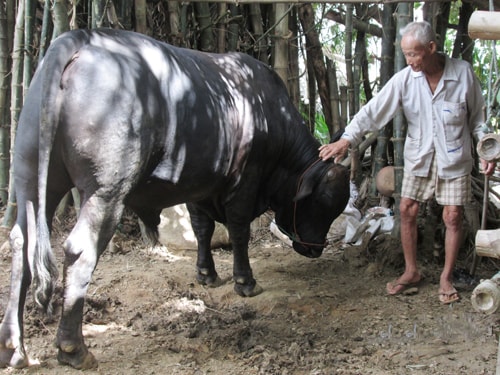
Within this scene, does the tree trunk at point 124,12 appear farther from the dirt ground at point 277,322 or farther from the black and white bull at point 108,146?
the dirt ground at point 277,322

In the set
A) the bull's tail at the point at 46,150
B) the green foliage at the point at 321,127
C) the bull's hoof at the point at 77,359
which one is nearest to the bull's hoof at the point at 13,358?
the bull's hoof at the point at 77,359

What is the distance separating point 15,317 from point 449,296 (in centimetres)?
308

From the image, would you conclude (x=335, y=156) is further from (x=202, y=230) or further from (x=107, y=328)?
(x=107, y=328)

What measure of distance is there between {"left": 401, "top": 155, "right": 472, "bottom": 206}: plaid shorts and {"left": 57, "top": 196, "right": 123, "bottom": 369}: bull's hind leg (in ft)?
7.80

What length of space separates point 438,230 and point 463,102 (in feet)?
4.65

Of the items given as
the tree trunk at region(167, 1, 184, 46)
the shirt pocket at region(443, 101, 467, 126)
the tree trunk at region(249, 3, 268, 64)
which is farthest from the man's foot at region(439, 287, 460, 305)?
the tree trunk at region(167, 1, 184, 46)

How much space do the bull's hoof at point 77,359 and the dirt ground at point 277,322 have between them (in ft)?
0.16

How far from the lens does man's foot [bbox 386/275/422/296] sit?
15.6 ft

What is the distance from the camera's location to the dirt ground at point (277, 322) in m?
3.52

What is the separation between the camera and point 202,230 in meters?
5.00

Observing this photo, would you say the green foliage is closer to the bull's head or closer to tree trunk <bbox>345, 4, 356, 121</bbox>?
tree trunk <bbox>345, 4, 356, 121</bbox>

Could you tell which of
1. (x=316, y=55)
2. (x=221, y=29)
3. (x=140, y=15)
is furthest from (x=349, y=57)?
(x=140, y=15)

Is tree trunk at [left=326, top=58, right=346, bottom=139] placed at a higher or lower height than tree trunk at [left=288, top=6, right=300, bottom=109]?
lower

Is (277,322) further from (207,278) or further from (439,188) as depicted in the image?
(439,188)
